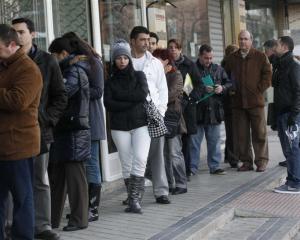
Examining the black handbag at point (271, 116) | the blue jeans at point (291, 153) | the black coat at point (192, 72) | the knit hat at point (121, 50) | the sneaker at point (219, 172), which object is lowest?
the sneaker at point (219, 172)

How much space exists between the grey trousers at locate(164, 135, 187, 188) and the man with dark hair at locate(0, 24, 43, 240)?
2.84 metres

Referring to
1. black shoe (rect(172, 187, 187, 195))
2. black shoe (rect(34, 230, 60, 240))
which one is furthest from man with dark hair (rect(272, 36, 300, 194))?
black shoe (rect(34, 230, 60, 240))

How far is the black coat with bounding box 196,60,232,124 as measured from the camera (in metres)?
8.80

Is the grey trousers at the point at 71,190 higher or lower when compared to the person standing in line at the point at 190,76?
lower

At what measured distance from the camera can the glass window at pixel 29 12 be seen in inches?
270

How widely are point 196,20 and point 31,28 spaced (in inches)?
289

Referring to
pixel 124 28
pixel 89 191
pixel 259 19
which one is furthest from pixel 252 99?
pixel 259 19

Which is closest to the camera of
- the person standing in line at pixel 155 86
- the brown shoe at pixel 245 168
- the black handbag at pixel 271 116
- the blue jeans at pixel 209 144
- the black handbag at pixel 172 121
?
the person standing in line at pixel 155 86

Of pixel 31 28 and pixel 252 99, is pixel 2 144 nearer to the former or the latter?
pixel 31 28

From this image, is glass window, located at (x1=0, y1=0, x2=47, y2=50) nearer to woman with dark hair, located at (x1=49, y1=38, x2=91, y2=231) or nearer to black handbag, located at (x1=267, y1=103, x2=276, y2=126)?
woman with dark hair, located at (x1=49, y1=38, x2=91, y2=231)

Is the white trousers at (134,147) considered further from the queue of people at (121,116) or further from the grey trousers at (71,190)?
the grey trousers at (71,190)

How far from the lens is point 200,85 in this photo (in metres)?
8.33

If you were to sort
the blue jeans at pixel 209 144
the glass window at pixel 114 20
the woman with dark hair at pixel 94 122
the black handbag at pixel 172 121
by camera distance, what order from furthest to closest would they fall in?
the blue jeans at pixel 209 144 < the glass window at pixel 114 20 < the black handbag at pixel 172 121 < the woman with dark hair at pixel 94 122

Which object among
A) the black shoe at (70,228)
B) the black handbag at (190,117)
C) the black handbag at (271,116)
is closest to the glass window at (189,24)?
the black handbag at (190,117)
